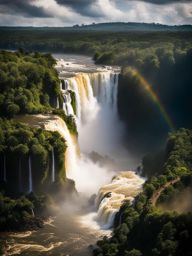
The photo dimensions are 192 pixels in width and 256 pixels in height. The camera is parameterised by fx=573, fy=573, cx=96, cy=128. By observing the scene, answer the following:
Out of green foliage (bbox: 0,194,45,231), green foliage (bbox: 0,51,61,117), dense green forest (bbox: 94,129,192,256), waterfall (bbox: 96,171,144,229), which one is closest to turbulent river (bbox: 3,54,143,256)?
waterfall (bbox: 96,171,144,229)

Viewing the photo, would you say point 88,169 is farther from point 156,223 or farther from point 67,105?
point 156,223

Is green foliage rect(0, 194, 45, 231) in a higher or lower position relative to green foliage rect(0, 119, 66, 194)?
lower

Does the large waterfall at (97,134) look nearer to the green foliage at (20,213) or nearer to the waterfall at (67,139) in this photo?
the waterfall at (67,139)

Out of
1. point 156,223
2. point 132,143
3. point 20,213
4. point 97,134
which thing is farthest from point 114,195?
point 132,143

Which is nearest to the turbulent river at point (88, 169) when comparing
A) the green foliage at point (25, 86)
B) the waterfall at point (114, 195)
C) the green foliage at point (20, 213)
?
the waterfall at point (114, 195)

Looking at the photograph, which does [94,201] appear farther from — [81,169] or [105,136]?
[105,136]

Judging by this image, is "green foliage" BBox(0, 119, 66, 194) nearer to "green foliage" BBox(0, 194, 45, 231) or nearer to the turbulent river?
the turbulent river

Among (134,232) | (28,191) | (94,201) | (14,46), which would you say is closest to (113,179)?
(94,201)
